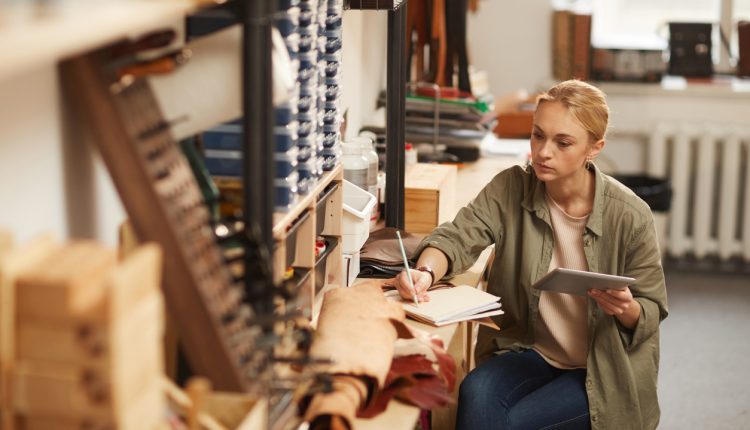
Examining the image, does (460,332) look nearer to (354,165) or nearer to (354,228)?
(354,228)

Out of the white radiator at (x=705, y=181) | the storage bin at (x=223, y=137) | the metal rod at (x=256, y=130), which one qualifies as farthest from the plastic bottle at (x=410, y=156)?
the white radiator at (x=705, y=181)

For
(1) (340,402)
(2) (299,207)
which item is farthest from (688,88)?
(1) (340,402)

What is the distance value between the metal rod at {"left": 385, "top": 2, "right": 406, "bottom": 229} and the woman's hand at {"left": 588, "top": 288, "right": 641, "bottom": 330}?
2.83 ft

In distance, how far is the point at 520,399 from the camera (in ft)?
8.89

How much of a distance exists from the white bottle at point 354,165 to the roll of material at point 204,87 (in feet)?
4.46

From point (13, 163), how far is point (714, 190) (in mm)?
4924

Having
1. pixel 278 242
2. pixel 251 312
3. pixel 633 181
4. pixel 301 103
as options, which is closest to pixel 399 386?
pixel 278 242

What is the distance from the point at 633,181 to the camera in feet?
18.2

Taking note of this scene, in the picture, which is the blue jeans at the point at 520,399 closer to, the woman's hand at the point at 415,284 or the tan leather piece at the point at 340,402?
the woman's hand at the point at 415,284

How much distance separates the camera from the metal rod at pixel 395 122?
329cm

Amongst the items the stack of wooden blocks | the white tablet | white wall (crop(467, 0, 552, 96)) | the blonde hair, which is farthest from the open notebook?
white wall (crop(467, 0, 552, 96))

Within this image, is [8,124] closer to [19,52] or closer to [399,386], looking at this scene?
[19,52]

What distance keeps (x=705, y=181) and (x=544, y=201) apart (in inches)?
119

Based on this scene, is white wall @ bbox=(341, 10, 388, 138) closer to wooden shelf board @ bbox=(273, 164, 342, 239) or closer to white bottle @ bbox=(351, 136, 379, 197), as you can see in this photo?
white bottle @ bbox=(351, 136, 379, 197)
